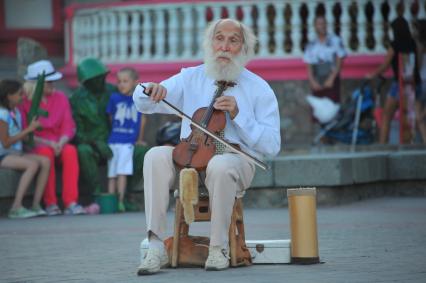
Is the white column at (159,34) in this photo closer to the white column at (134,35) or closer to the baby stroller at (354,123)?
the white column at (134,35)

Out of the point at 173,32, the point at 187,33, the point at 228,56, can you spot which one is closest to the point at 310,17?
the point at 187,33

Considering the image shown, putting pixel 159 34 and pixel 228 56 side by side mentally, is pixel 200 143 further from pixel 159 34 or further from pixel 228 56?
pixel 159 34

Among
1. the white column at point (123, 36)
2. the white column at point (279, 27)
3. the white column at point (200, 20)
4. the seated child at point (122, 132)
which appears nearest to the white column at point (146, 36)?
the white column at point (123, 36)

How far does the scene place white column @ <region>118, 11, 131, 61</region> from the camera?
19.2 metres

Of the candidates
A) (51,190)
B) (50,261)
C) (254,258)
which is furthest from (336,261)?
(51,190)

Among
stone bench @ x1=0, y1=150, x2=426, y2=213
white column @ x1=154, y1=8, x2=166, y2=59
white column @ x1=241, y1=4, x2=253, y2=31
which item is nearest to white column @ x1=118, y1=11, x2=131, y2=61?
white column @ x1=154, y1=8, x2=166, y2=59

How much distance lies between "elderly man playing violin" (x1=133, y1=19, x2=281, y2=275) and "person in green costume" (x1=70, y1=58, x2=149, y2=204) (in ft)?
16.4

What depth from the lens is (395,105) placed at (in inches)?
651

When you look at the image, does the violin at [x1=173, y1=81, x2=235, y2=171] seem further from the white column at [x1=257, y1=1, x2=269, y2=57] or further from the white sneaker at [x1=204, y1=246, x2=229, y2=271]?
the white column at [x1=257, y1=1, x2=269, y2=57]

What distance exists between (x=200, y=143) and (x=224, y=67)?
1.66 ft

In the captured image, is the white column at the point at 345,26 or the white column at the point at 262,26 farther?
the white column at the point at 262,26

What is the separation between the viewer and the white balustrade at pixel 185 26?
18.6m

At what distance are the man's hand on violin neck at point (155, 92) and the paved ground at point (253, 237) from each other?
994 mm

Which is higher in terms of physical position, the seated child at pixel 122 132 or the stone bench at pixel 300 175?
the seated child at pixel 122 132
